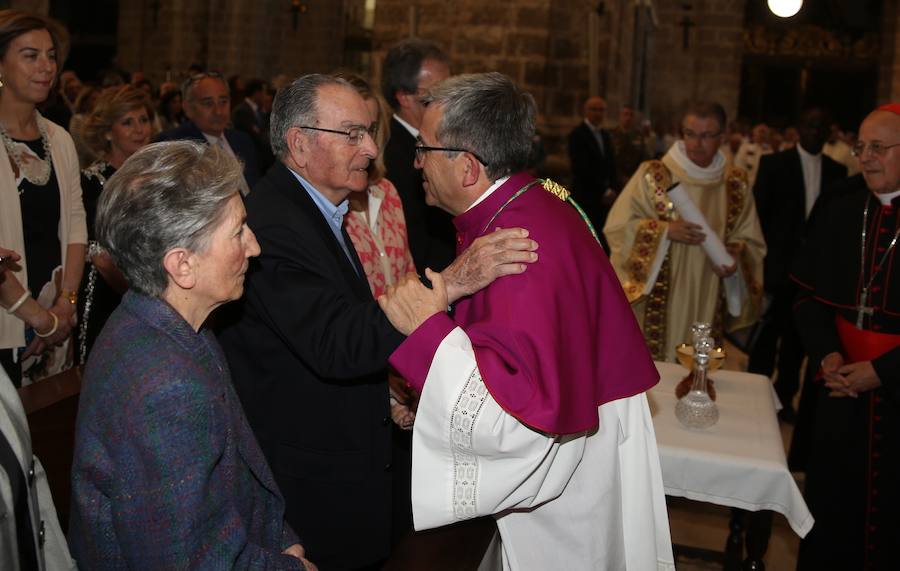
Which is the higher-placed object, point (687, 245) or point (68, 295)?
point (687, 245)

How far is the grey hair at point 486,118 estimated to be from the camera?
228 centimetres

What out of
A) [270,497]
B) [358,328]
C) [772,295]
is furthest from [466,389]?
[772,295]

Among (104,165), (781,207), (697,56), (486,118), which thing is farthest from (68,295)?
(697,56)

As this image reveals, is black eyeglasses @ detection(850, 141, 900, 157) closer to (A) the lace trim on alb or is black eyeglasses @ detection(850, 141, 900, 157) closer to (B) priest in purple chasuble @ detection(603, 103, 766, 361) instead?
(B) priest in purple chasuble @ detection(603, 103, 766, 361)

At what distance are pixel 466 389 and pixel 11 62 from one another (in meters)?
2.65

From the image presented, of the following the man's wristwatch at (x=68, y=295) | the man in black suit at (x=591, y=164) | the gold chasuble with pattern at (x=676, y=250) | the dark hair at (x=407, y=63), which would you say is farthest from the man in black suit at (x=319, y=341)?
the man in black suit at (x=591, y=164)

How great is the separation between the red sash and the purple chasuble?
1.59 metres

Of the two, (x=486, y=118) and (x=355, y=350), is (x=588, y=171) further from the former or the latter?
(x=355, y=350)

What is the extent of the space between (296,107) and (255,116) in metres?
7.09

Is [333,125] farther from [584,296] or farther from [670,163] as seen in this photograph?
[670,163]

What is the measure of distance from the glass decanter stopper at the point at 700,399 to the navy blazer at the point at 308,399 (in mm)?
1181

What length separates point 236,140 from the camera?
6.04 m

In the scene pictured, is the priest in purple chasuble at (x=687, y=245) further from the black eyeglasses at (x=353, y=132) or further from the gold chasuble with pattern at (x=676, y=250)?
the black eyeglasses at (x=353, y=132)

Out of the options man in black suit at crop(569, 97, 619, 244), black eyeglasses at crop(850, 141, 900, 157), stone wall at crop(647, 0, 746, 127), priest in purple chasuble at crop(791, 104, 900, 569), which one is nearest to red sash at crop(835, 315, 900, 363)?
priest in purple chasuble at crop(791, 104, 900, 569)
